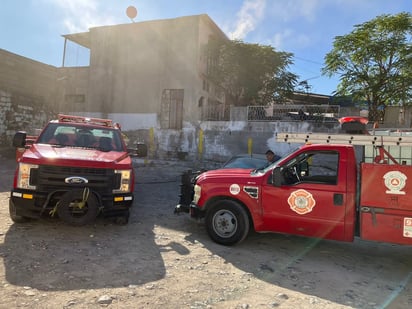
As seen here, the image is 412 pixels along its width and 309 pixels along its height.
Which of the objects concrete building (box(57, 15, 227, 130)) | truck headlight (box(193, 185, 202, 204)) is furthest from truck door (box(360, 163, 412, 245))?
concrete building (box(57, 15, 227, 130))

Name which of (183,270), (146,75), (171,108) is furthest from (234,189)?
(146,75)

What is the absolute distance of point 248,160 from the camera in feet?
27.7

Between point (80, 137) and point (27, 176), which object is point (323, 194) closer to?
point (27, 176)

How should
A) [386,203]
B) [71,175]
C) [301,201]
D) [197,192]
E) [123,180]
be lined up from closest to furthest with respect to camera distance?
[386,203] → [301,201] → [71,175] → [123,180] → [197,192]

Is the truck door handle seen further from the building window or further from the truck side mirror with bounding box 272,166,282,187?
the building window

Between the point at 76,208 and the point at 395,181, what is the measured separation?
15.1ft

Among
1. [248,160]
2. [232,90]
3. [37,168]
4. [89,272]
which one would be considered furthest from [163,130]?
[89,272]

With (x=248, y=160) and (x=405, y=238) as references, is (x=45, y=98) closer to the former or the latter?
(x=248, y=160)

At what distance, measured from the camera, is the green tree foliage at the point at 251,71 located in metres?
20.0

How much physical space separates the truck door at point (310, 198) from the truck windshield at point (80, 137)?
337 centimetres

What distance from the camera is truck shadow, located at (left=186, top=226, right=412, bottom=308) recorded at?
3691 mm

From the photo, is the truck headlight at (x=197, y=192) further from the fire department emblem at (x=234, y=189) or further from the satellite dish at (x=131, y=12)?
the satellite dish at (x=131, y=12)

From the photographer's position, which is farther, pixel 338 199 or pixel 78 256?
pixel 338 199

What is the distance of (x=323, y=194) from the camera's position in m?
4.50
